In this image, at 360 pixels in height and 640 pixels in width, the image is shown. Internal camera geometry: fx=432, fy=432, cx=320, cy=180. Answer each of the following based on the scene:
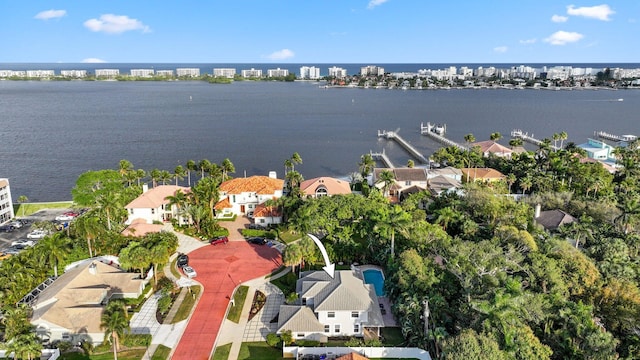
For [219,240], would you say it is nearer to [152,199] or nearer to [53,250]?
[152,199]

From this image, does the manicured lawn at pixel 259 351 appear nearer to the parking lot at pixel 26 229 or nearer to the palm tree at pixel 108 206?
the palm tree at pixel 108 206

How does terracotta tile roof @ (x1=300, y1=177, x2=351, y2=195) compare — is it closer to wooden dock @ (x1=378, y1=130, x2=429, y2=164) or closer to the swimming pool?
the swimming pool

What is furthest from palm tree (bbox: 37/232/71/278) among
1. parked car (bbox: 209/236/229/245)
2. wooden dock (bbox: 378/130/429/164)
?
wooden dock (bbox: 378/130/429/164)

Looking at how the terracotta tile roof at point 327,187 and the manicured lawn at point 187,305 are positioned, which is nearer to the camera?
the manicured lawn at point 187,305

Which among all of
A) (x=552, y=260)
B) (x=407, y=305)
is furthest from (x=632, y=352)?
(x=407, y=305)

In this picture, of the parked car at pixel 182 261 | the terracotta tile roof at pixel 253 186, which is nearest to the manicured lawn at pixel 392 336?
the parked car at pixel 182 261

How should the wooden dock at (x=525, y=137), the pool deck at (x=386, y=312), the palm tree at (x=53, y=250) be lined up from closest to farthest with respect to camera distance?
the pool deck at (x=386, y=312) → the palm tree at (x=53, y=250) → the wooden dock at (x=525, y=137)
